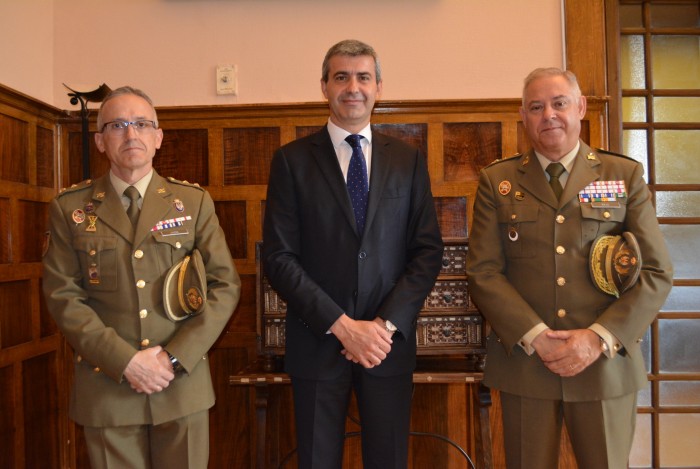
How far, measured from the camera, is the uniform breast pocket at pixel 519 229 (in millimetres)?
1993

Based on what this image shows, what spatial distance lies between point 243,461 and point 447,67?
229 centimetres

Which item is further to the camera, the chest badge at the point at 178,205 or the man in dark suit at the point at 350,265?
the chest badge at the point at 178,205

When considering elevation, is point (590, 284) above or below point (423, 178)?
below

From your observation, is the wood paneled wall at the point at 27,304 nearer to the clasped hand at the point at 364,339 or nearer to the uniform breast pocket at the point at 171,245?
the uniform breast pocket at the point at 171,245

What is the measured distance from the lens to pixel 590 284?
1926mm

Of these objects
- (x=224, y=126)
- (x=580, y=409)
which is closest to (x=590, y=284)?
(x=580, y=409)

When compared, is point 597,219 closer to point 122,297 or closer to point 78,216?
point 122,297

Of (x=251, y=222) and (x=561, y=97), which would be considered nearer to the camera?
(x=561, y=97)

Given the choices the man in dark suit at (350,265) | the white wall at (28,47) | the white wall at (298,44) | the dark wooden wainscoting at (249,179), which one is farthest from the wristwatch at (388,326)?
the white wall at (28,47)

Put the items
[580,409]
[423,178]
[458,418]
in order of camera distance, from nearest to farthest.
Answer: [580,409], [423,178], [458,418]

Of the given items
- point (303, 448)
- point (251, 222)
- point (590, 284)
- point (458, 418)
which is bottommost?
point (458, 418)

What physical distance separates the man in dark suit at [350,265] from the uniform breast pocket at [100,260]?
486mm

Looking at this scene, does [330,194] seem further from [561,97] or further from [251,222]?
[251,222]

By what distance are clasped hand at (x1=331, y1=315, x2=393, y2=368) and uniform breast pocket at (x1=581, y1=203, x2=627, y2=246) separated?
2.36 feet
